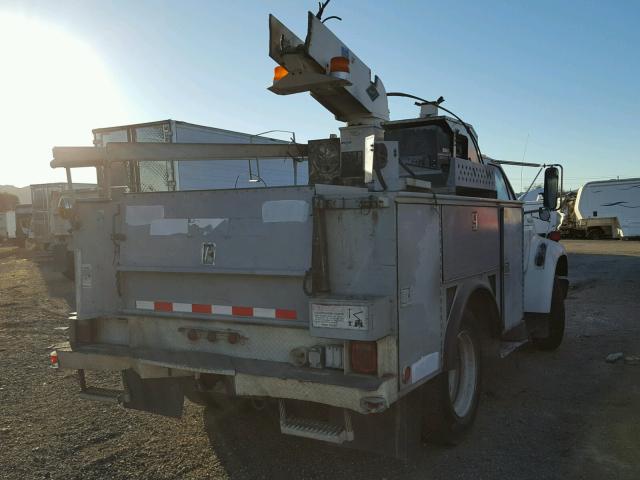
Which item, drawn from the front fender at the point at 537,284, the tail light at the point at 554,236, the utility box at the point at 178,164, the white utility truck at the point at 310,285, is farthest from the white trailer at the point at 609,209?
the white utility truck at the point at 310,285

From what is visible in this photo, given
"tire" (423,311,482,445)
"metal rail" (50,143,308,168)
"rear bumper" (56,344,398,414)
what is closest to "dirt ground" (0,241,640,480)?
"tire" (423,311,482,445)

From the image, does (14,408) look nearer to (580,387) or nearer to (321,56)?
(321,56)

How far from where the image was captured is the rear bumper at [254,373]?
2908mm

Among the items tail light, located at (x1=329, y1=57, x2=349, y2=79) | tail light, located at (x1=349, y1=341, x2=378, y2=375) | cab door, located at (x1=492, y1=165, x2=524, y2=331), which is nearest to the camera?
tail light, located at (x1=349, y1=341, x2=378, y2=375)

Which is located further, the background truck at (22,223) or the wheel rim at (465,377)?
the background truck at (22,223)

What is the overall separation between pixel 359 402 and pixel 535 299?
152 inches

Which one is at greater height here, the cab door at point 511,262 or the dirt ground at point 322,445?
the cab door at point 511,262

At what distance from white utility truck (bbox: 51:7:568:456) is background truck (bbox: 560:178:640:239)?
26.0 meters

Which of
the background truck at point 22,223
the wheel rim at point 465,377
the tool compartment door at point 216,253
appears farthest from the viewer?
the background truck at point 22,223

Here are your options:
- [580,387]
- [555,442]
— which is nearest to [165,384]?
[555,442]

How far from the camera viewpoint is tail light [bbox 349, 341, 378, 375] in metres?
3.00

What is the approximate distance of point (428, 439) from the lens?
3852 mm

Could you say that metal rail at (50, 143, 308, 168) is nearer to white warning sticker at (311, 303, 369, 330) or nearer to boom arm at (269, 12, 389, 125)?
boom arm at (269, 12, 389, 125)

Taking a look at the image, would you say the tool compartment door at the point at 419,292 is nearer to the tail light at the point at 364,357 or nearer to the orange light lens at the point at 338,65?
the tail light at the point at 364,357
